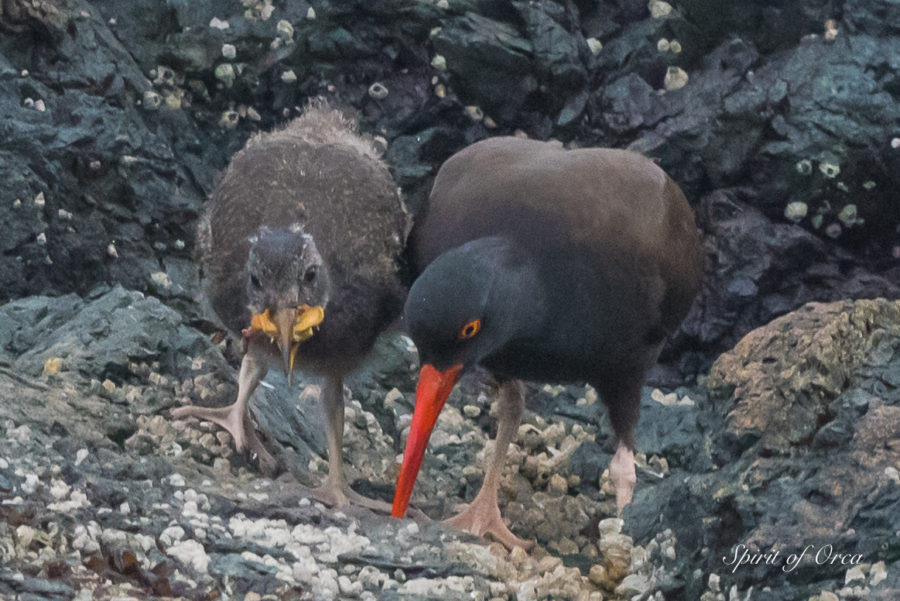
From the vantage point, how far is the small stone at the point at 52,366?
4281 millimetres

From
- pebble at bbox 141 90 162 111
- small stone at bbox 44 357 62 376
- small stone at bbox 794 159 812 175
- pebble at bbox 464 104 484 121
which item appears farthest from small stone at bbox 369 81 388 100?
small stone at bbox 44 357 62 376

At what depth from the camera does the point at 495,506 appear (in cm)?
442

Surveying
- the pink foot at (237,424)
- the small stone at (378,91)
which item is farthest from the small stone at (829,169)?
the pink foot at (237,424)

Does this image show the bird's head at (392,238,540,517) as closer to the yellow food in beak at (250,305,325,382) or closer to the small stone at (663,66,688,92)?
the yellow food in beak at (250,305,325,382)

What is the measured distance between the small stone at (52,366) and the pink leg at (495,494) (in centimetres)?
170

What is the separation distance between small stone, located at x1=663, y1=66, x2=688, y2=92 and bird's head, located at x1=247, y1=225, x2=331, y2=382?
3.05m

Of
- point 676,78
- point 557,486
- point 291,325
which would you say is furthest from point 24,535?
point 676,78

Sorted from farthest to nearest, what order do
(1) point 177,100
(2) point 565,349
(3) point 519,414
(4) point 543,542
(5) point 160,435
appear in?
(1) point 177,100
(3) point 519,414
(4) point 543,542
(5) point 160,435
(2) point 565,349

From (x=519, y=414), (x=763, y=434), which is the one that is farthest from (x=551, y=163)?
(x=763, y=434)

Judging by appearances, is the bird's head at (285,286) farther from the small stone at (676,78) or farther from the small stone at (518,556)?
the small stone at (676,78)

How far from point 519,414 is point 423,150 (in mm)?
1940

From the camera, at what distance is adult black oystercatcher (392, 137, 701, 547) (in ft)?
11.5

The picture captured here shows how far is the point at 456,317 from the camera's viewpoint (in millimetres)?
3414

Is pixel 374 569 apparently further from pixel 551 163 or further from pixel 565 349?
pixel 551 163
